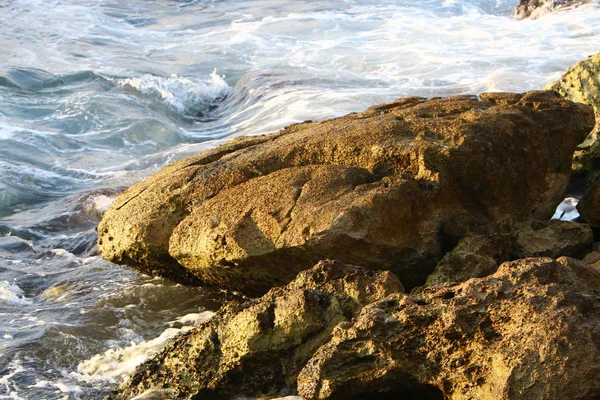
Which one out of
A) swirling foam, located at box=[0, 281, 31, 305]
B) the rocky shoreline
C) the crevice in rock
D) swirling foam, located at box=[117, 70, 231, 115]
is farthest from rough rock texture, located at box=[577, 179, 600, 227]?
swirling foam, located at box=[117, 70, 231, 115]

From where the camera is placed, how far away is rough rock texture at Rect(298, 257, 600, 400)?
2.91 meters

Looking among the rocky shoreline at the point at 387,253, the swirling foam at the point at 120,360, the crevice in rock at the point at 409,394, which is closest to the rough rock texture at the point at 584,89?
the rocky shoreline at the point at 387,253

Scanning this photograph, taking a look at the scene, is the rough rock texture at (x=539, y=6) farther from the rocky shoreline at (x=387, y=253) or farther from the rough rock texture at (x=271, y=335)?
the rough rock texture at (x=271, y=335)

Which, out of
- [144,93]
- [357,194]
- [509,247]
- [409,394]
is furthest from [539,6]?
[409,394]

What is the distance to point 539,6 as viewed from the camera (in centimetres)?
1903

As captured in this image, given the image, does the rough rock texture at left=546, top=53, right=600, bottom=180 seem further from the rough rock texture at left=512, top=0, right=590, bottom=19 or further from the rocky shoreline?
the rough rock texture at left=512, top=0, right=590, bottom=19

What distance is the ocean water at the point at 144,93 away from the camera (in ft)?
17.7

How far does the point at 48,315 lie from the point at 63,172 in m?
4.79

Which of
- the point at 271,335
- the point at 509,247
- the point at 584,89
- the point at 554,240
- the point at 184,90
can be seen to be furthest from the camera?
the point at 184,90

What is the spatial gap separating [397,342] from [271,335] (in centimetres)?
68

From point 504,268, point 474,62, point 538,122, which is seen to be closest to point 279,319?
point 504,268

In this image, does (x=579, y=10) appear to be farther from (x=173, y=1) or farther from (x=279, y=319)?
(x=279, y=319)

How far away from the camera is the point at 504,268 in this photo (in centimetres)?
338

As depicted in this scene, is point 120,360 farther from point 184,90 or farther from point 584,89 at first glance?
point 184,90
